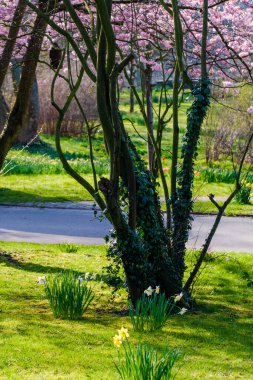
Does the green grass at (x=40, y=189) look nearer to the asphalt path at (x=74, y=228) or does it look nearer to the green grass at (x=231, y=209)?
the asphalt path at (x=74, y=228)

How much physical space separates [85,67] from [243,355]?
317cm

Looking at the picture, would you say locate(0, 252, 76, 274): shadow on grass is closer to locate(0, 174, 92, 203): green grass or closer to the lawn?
the lawn

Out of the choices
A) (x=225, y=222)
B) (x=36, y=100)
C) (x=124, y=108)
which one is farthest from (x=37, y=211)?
(x=124, y=108)

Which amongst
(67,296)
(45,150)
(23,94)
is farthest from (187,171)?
(45,150)

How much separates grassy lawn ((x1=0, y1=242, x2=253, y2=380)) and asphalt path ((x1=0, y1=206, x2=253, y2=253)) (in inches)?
84.3

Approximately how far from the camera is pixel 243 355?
20.5 ft

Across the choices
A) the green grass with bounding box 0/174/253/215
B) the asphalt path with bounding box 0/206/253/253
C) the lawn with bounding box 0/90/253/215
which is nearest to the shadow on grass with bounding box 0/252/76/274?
the asphalt path with bounding box 0/206/253/253

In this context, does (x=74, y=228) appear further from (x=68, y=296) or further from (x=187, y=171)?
(x=68, y=296)

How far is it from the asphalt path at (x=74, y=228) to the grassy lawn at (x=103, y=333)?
7.03ft

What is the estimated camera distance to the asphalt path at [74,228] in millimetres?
12500

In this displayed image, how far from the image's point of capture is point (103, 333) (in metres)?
6.76

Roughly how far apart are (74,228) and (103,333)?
6904 millimetres

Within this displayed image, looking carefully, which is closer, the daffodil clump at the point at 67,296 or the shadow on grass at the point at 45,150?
the daffodil clump at the point at 67,296

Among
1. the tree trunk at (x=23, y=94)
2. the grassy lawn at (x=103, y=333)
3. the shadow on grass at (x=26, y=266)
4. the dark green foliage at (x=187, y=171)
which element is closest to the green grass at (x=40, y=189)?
the shadow on grass at (x=26, y=266)
